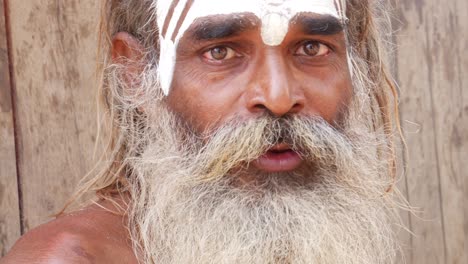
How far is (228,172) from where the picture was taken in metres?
2.70

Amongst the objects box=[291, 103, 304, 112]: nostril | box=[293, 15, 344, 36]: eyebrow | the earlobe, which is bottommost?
box=[291, 103, 304, 112]: nostril

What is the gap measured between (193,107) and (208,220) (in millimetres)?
316

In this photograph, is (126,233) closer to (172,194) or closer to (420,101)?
(172,194)

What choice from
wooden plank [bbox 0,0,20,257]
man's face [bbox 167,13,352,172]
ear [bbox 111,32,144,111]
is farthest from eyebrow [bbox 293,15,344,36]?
wooden plank [bbox 0,0,20,257]

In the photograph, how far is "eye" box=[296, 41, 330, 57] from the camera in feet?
9.25

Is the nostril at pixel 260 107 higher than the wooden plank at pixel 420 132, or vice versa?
the nostril at pixel 260 107

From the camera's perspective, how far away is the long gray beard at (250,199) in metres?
2.67

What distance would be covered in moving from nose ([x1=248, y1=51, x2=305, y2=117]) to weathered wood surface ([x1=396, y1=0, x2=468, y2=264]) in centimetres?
129

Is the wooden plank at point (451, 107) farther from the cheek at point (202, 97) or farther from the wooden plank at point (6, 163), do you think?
the wooden plank at point (6, 163)

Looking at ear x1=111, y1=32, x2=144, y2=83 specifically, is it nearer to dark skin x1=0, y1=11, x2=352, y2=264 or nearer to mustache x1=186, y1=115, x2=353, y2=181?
dark skin x1=0, y1=11, x2=352, y2=264

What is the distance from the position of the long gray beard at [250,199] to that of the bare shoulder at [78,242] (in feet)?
0.34

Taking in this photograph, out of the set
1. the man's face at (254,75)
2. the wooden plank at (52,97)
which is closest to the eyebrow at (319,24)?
the man's face at (254,75)

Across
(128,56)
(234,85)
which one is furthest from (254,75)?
(128,56)

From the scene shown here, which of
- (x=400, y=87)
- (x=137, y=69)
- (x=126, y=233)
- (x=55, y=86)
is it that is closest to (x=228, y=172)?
(x=126, y=233)
